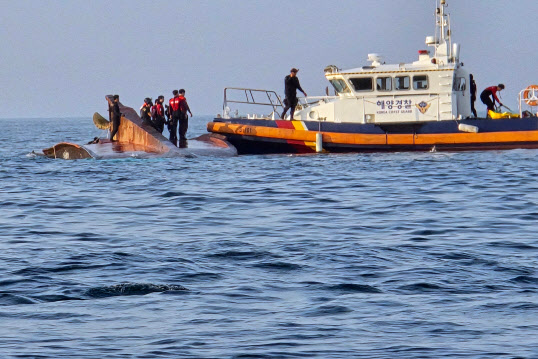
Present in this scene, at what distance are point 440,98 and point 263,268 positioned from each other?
56.3 feet

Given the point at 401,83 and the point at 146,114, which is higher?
the point at 401,83

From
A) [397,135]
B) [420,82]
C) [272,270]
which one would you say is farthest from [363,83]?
[272,270]

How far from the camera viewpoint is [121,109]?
30.8 metres

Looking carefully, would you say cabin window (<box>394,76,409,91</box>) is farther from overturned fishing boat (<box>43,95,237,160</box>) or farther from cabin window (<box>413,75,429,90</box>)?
overturned fishing boat (<box>43,95,237,160</box>)

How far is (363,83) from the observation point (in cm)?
2636

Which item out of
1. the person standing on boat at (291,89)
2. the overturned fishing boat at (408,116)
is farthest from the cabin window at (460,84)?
the person standing on boat at (291,89)

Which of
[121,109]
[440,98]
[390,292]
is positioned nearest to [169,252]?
[390,292]

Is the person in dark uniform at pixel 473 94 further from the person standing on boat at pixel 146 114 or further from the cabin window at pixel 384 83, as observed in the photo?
the person standing on boat at pixel 146 114

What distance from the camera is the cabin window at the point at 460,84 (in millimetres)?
Result: 26625

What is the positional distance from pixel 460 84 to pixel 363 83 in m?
3.04

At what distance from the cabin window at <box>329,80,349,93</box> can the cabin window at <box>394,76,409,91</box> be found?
59.1 inches

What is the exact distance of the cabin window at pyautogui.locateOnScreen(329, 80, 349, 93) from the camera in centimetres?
2664

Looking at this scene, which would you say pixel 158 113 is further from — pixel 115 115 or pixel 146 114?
pixel 115 115

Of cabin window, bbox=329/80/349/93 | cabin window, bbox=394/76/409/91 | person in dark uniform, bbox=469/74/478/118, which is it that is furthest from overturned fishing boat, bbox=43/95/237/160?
person in dark uniform, bbox=469/74/478/118
